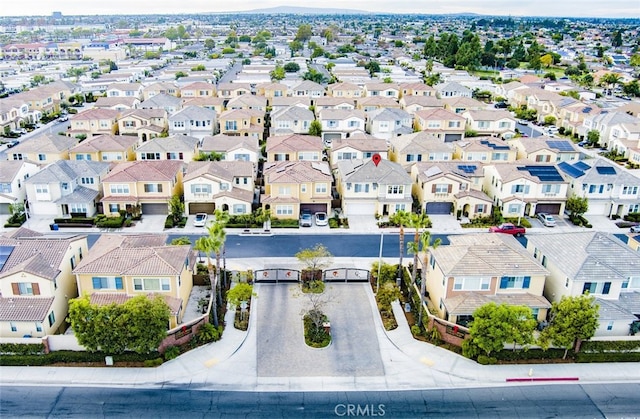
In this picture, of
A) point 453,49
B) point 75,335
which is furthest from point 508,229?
point 453,49

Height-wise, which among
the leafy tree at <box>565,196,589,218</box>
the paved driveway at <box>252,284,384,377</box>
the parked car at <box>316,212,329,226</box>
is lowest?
the paved driveway at <box>252,284,384,377</box>

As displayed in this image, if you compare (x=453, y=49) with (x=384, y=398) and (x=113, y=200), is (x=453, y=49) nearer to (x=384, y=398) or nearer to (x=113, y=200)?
(x=113, y=200)

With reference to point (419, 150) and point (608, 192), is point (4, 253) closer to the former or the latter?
point (419, 150)

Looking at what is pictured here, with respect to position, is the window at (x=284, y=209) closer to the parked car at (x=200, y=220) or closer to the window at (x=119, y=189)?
the parked car at (x=200, y=220)

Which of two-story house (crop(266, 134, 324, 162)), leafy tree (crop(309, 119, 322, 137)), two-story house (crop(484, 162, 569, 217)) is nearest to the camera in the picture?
two-story house (crop(484, 162, 569, 217))

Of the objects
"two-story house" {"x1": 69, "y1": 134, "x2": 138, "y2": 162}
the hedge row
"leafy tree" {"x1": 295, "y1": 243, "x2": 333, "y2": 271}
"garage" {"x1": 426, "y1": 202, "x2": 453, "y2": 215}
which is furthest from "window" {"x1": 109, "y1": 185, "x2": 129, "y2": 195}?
"garage" {"x1": 426, "y1": 202, "x2": 453, "y2": 215}

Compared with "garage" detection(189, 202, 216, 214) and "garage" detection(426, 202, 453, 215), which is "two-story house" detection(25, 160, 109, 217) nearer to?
"garage" detection(189, 202, 216, 214)

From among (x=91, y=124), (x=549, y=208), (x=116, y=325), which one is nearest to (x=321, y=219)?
(x=549, y=208)
